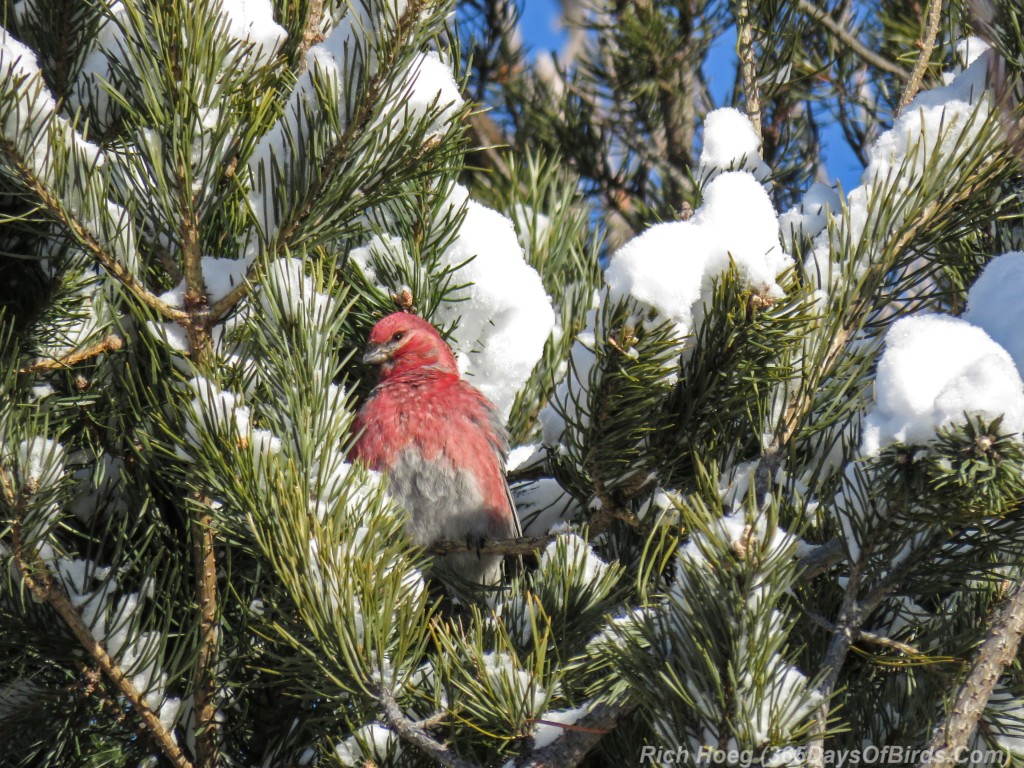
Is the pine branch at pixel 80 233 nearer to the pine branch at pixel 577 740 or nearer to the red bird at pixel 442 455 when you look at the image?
the pine branch at pixel 577 740

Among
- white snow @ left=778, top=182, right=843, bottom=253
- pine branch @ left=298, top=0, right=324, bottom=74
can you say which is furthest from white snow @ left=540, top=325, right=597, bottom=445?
pine branch @ left=298, top=0, right=324, bottom=74

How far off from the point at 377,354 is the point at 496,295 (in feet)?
1.14

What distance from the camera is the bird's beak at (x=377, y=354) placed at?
8.64 feet

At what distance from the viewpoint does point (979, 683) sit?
1426 mm

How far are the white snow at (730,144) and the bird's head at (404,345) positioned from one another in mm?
801

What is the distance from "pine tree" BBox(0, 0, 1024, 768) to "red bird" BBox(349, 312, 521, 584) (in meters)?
0.69

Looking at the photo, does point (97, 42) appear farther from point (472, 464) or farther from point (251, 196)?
point (472, 464)

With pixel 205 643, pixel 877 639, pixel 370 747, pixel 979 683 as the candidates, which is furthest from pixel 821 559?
pixel 205 643

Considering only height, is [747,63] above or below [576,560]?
above

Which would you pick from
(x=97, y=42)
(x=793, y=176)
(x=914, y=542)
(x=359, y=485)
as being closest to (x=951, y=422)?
(x=914, y=542)

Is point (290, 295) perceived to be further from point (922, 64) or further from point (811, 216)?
point (922, 64)

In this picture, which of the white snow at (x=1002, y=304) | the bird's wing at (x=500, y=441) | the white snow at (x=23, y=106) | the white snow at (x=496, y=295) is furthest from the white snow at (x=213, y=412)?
the bird's wing at (x=500, y=441)

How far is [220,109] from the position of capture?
5.46 feet

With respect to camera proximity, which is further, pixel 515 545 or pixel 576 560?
pixel 515 545
